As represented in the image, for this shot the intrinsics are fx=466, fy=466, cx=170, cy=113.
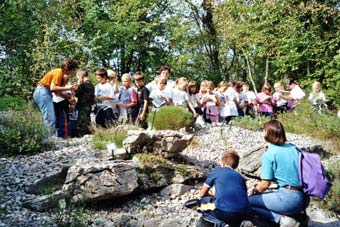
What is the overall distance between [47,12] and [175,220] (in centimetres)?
1499

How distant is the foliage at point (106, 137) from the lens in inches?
301

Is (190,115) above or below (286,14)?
below

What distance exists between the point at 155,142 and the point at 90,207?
1521mm

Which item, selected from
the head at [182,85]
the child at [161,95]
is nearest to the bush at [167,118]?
the child at [161,95]

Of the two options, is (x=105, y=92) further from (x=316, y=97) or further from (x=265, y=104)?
(x=316, y=97)

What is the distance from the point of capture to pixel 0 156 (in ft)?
23.8

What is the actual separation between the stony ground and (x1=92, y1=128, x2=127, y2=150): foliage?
175mm

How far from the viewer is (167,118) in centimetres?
890

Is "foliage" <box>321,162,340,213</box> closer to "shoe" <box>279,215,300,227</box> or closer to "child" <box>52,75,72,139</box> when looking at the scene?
"shoe" <box>279,215,300,227</box>

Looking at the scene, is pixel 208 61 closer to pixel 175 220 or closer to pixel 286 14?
pixel 286 14

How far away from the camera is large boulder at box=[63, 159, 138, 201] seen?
19.7ft

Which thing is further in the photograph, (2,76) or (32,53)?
(32,53)

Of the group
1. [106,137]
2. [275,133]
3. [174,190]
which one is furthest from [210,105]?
[275,133]

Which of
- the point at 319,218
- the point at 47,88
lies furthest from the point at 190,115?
the point at 319,218
